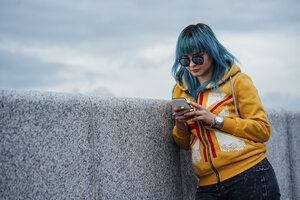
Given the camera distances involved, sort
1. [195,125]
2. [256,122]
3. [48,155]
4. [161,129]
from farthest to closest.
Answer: [161,129] → [195,125] → [256,122] → [48,155]

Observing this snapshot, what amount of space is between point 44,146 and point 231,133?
1415 mm

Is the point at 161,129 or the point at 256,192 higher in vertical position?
the point at 161,129

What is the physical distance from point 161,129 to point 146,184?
0.52 meters

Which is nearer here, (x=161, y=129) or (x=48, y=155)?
(x=48, y=155)

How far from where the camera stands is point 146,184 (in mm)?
3012

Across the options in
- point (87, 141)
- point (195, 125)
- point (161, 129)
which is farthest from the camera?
point (161, 129)

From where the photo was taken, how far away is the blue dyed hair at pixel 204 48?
2.88 metres

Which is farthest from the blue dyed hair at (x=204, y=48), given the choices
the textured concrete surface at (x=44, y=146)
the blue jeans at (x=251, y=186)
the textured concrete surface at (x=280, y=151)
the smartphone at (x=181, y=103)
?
the textured concrete surface at (x=280, y=151)

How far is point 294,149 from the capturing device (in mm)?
5684

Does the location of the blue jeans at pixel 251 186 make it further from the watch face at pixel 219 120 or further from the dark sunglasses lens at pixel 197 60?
the dark sunglasses lens at pixel 197 60

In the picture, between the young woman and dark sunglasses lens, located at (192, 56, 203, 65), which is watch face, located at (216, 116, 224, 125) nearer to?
the young woman

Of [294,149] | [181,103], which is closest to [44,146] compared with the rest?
[181,103]

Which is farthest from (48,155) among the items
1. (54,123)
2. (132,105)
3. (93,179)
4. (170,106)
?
(170,106)

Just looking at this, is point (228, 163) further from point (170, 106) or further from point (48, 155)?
point (48, 155)
